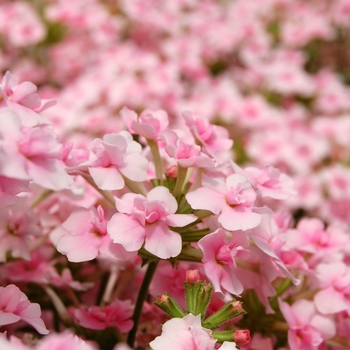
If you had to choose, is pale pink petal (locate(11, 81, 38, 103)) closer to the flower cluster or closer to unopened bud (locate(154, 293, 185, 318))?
the flower cluster

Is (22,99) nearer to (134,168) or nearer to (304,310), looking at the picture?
(134,168)

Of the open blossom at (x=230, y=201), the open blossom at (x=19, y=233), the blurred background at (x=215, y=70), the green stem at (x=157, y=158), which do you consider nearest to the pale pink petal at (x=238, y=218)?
the open blossom at (x=230, y=201)

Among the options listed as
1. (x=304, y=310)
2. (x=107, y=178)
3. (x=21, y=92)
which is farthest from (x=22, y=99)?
(x=304, y=310)

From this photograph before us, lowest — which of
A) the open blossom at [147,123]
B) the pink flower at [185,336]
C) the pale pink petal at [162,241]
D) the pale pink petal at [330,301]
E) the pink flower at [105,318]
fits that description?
the pink flower at [105,318]

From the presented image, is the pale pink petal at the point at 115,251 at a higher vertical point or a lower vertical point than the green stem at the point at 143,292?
higher

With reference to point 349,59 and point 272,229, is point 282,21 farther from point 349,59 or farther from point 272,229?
point 272,229

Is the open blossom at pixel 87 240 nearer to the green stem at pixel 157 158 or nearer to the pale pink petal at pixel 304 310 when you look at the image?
the green stem at pixel 157 158

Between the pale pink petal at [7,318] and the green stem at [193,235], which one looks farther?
the green stem at [193,235]

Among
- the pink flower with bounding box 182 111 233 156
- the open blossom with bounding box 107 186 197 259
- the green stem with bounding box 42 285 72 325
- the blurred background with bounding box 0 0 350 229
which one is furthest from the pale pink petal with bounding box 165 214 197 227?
the blurred background with bounding box 0 0 350 229

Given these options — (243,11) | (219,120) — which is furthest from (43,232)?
(243,11)
